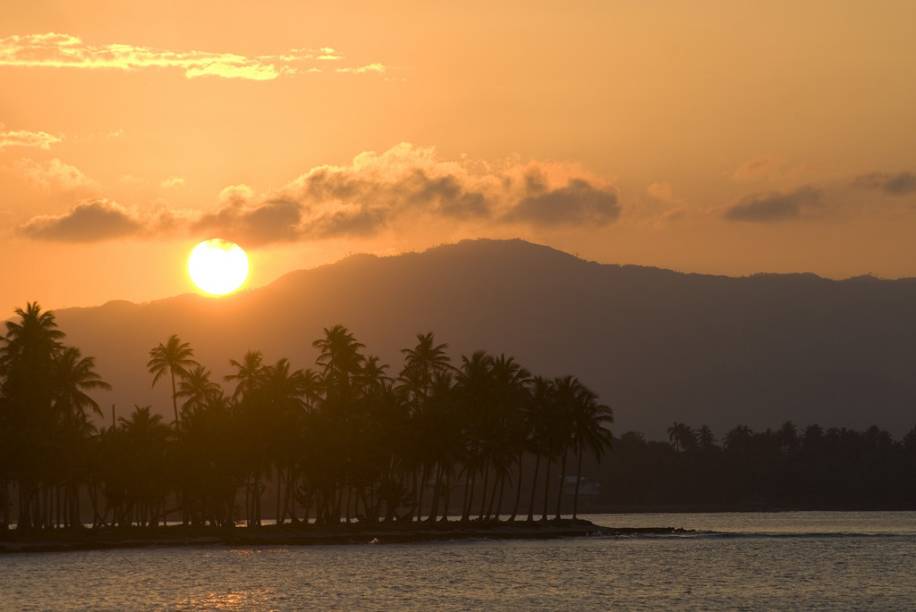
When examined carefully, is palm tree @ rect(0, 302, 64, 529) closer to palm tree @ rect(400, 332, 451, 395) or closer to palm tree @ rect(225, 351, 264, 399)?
palm tree @ rect(225, 351, 264, 399)

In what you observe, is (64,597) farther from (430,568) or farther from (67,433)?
(67,433)

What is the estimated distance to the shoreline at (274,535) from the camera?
151 m

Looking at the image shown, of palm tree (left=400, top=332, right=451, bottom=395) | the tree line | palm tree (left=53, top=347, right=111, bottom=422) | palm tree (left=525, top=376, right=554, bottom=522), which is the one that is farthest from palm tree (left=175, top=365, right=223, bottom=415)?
palm tree (left=525, top=376, right=554, bottom=522)

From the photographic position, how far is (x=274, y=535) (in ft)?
537

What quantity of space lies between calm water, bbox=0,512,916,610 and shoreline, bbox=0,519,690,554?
545 centimetres

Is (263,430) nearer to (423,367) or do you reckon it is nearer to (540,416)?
(423,367)

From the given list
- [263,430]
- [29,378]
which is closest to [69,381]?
[29,378]

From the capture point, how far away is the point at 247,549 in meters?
151

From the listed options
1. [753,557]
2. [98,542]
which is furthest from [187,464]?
[753,557]

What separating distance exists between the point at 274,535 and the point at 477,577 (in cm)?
5223

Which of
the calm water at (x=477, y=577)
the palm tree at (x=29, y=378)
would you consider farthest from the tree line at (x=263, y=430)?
the calm water at (x=477, y=577)

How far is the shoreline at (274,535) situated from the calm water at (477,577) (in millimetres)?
5452

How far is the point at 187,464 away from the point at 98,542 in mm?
16131

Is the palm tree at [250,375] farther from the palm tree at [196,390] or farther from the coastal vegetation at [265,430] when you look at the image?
the palm tree at [196,390]
